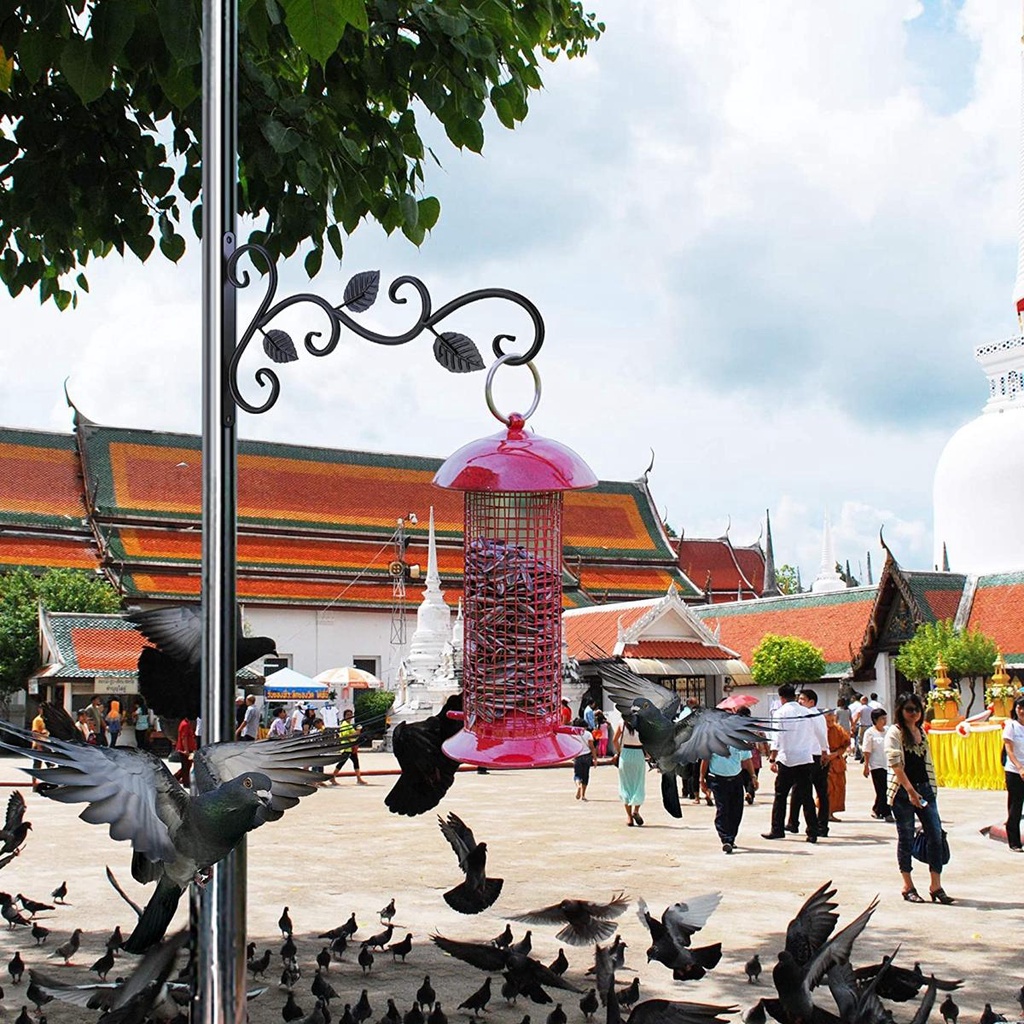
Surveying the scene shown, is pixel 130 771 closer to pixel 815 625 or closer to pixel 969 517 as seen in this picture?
pixel 815 625

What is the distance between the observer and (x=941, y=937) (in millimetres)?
7781

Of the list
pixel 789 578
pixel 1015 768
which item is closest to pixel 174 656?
pixel 1015 768

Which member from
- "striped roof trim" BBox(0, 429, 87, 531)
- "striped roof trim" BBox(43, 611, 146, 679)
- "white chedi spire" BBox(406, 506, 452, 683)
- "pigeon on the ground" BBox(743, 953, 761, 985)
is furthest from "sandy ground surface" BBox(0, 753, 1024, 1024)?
"striped roof trim" BBox(0, 429, 87, 531)

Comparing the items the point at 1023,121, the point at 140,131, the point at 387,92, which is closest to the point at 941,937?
the point at 387,92

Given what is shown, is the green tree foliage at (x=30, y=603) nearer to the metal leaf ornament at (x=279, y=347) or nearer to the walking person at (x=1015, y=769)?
the walking person at (x=1015, y=769)

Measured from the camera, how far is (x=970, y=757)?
62.4ft

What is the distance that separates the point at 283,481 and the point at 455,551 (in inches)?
244

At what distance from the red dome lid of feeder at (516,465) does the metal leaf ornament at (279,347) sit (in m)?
0.63

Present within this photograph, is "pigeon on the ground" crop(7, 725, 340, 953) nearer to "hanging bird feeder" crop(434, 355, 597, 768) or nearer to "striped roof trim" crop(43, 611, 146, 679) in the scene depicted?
"hanging bird feeder" crop(434, 355, 597, 768)

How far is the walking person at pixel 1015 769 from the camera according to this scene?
10805 millimetres

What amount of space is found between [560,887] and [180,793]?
7.26 metres

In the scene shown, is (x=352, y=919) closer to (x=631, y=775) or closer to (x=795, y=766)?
(x=795, y=766)

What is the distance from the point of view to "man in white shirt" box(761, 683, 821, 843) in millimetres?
11961

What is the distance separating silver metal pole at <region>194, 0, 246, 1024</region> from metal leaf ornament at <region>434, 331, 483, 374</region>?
59cm
